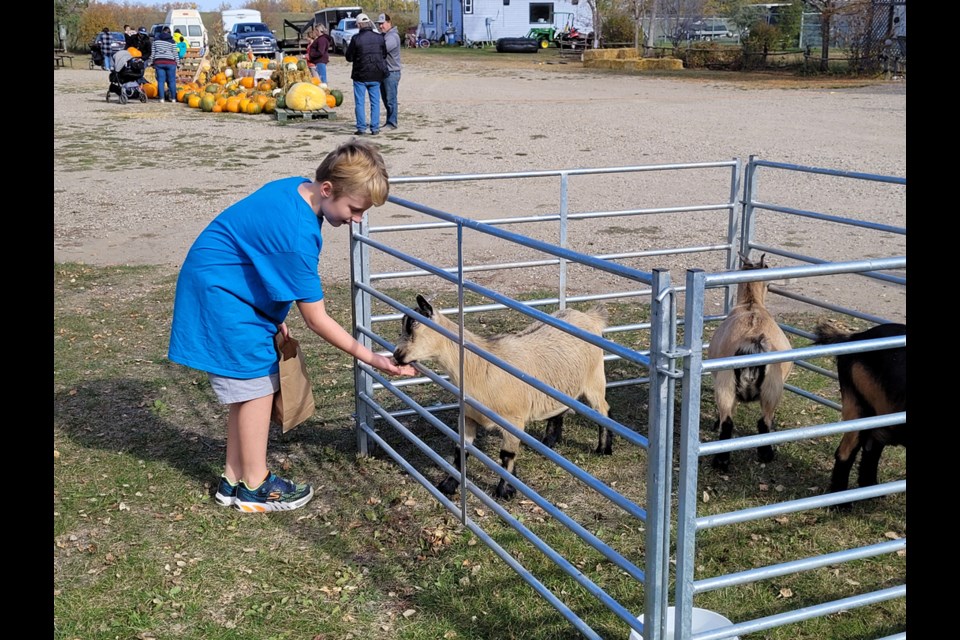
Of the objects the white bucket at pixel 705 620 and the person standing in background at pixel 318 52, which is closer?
the white bucket at pixel 705 620

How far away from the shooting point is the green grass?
387 cm

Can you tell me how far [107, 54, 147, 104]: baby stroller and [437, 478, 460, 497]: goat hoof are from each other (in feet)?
78.8

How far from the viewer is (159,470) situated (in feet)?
17.6

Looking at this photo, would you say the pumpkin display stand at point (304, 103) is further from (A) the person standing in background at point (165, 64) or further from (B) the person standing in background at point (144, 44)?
(B) the person standing in background at point (144, 44)

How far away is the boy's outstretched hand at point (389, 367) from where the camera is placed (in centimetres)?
Result: 439

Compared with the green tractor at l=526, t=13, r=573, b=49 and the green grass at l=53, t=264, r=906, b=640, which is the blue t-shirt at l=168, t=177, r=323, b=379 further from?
the green tractor at l=526, t=13, r=573, b=49

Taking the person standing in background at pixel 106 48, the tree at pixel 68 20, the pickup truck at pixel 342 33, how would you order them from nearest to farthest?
the person standing in background at pixel 106 48 < the pickup truck at pixel 342 33 < the tree at pixel 68 20

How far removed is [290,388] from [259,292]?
55 cm

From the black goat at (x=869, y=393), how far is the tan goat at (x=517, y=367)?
4.19 ft

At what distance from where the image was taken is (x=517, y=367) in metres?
5.01

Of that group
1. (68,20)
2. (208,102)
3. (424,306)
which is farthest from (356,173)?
(68,20)

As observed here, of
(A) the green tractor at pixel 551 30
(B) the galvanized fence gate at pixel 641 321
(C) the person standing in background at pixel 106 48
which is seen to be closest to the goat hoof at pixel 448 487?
(B) the galvanized fence gate at pixel 641 321

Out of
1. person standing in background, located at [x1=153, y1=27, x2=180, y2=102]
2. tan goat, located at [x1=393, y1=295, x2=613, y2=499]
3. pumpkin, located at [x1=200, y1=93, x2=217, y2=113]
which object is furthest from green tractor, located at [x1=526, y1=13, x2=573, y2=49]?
tan goat, located at [x1=393, y1=295, x2=613, y2=499]
